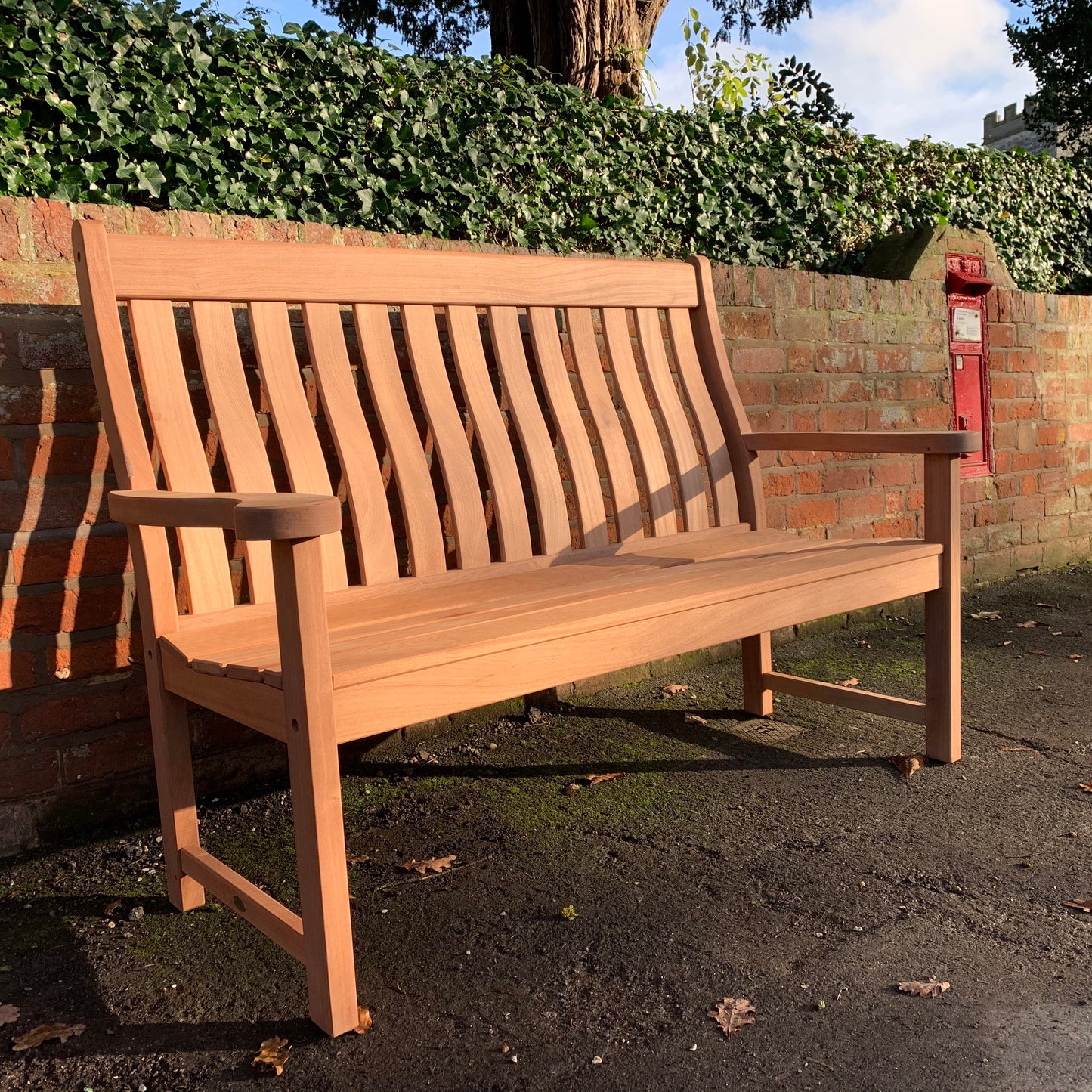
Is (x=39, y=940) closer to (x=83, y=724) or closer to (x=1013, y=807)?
(x=83, y=724)

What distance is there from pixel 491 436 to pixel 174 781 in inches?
43.8

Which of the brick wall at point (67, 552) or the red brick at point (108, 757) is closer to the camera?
the brick wall at point (67, 552)

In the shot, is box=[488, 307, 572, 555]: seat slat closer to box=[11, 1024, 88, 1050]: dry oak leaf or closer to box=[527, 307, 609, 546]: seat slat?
box=[527, 307, 609, 546]: seat slat

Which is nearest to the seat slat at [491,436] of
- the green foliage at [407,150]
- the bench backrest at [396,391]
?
the bench backrest at [396,391]

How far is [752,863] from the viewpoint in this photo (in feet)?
7.08

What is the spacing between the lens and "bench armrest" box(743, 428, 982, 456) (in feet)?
8.31

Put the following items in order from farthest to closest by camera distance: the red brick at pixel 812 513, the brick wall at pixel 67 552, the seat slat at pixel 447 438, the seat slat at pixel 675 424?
the red brick at pixel 812 513 < the seat slat at pixel 675 424 < the seat slat at pixel 447 438 < the brick wall at pixel 67 552

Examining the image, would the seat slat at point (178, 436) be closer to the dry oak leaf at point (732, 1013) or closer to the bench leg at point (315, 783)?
the bench leg at point (315, 783)

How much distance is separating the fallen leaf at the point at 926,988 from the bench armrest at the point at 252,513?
1.17 metres

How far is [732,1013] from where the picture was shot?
5.35 ft

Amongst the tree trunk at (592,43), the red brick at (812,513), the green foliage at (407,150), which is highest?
the tree trunk at (592,43)

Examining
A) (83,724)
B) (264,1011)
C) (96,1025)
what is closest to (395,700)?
(264,1011)

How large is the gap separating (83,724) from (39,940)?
0.55 meters

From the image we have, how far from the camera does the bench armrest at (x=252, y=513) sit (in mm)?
1429
